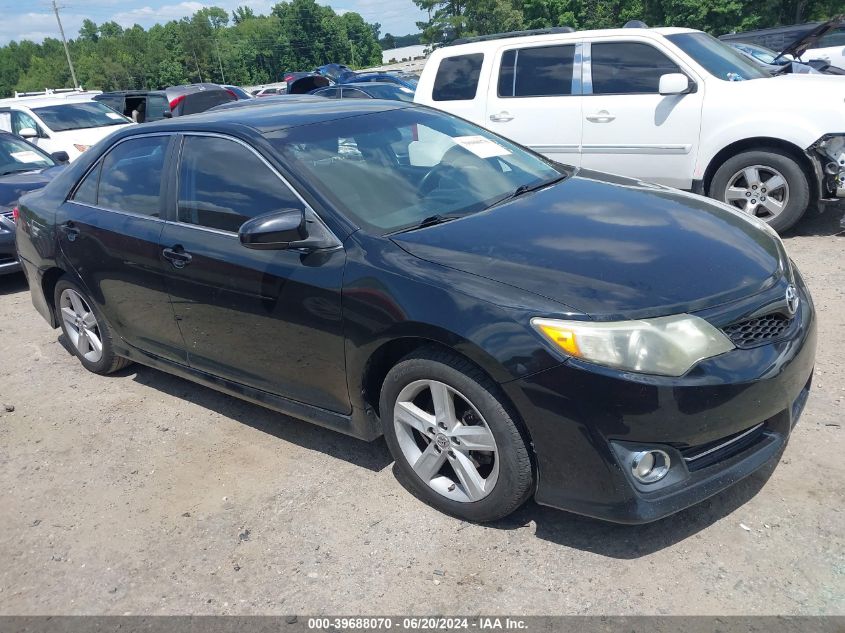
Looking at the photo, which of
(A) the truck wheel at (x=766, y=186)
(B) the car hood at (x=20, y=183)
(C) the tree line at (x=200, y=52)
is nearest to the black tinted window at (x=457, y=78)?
(A) the truck wheel at (x=766, y=186)

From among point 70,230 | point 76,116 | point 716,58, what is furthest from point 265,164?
point 76,116

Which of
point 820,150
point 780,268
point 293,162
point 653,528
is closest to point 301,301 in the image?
point 293,162

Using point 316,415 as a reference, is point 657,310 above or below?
above

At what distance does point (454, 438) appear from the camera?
9.42 feet

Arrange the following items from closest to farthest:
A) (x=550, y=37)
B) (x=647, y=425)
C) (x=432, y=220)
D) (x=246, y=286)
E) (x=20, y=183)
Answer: (x=647, y=425) → (x=432, y=220) → (x=246, y=286) → (x=550, y=37) → (x=20, y=183)

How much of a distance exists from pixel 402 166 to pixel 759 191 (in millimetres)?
4109

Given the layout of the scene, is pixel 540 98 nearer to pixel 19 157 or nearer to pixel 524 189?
pixel 524 189

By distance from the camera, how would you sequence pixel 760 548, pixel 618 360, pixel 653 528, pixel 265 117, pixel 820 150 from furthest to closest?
pixel 820 150
pixel 265 117
pixel 653 528
pixel 760 548
pixel 618 360

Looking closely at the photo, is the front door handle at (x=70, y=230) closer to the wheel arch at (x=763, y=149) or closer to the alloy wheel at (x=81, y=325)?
the alloy wheel at (x=81, y=325)

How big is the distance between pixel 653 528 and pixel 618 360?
84 centimetres

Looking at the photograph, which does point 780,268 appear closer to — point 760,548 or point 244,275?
point 760,548

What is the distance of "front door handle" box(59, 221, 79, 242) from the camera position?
440cm

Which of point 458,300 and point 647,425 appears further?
point 458,300

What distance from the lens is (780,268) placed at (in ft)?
9.75
